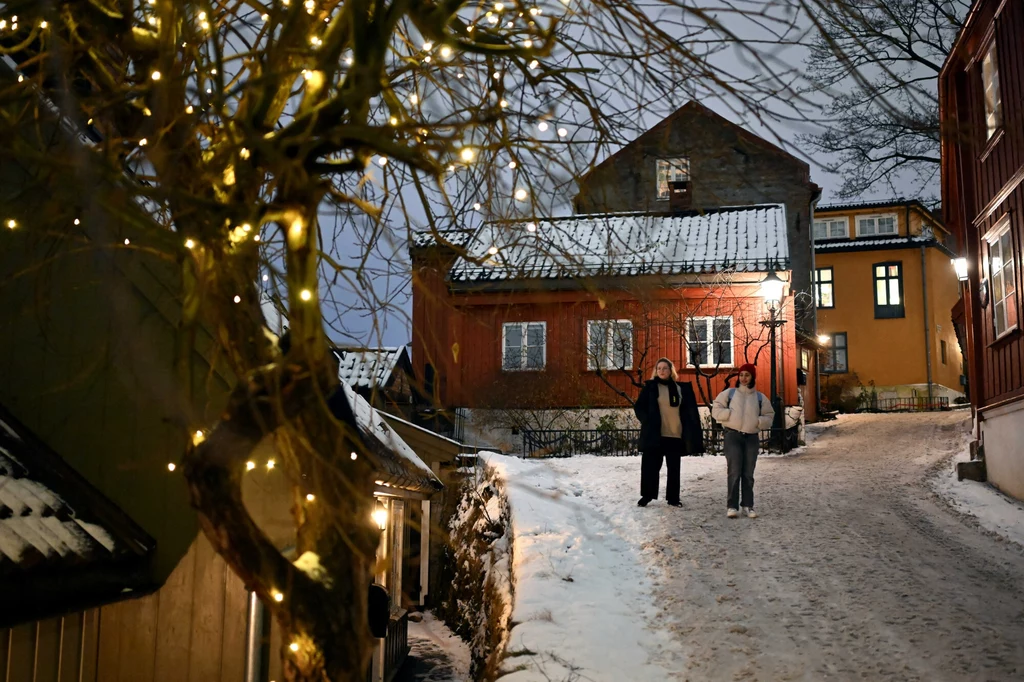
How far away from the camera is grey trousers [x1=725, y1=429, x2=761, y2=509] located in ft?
35.2

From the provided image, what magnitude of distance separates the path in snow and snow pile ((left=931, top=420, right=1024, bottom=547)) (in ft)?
0.75

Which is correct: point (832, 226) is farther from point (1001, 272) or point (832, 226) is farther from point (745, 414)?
point (745, 414)

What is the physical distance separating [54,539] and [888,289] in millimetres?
34848

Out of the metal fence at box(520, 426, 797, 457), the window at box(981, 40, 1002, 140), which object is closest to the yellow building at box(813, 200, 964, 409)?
the metal fence at box(520, 426, 797, 457)

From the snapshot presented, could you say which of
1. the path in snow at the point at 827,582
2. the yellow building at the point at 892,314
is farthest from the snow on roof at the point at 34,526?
the yellow building at the point at 892,314

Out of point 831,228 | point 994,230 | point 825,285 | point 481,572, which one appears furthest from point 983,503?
point 831,228

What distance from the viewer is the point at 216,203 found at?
11.4 feet

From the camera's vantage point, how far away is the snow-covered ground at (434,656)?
10609 millimetres

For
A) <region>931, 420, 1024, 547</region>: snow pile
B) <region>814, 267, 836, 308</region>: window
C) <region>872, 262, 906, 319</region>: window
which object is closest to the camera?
<region>931, 420, 1024, 547</region>: snow pile

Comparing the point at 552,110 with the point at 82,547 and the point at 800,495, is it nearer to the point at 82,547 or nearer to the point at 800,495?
the point at 82,547

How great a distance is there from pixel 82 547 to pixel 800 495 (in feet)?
31.2

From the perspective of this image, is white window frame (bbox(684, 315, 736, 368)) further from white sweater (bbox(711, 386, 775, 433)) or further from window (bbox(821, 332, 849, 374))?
window (bbox(821, 332, 849, 374))

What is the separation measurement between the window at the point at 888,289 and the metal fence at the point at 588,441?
1851 centimetres

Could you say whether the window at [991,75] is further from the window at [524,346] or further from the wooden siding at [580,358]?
the window at [524,346]
